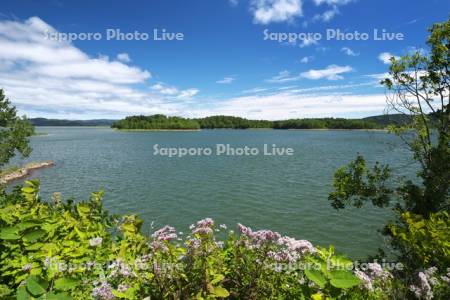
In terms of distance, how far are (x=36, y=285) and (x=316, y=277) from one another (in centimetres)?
195

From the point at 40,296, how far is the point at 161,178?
3437 cm

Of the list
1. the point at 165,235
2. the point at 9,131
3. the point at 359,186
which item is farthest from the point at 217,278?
the point at 9,131

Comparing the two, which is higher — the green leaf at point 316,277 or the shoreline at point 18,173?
the green leaf at point 316,277

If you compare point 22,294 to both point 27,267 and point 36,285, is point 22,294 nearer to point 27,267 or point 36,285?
point 36,285

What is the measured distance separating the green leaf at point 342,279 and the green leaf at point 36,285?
78.7 inches

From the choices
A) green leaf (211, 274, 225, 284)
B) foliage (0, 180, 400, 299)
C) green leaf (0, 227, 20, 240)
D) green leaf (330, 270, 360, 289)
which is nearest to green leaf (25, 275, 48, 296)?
green leaf (0, 227, 20, 240)

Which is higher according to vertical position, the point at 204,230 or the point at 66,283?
the point at 66,283

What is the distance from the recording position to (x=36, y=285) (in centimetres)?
190

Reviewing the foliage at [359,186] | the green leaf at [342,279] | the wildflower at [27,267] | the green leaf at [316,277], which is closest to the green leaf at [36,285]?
the wildflower at [27,267]

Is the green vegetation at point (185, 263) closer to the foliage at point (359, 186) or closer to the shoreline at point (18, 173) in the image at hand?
the foliage at point (359, 186)

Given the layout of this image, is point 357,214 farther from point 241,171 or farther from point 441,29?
point 241,171

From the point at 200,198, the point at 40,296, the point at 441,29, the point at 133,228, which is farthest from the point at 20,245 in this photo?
the point at 200,198

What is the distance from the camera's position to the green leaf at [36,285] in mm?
1861

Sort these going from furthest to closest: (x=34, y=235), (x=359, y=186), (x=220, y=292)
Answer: (x=359, y=186) → (x=220, y=292) → (x=34, y=235)
